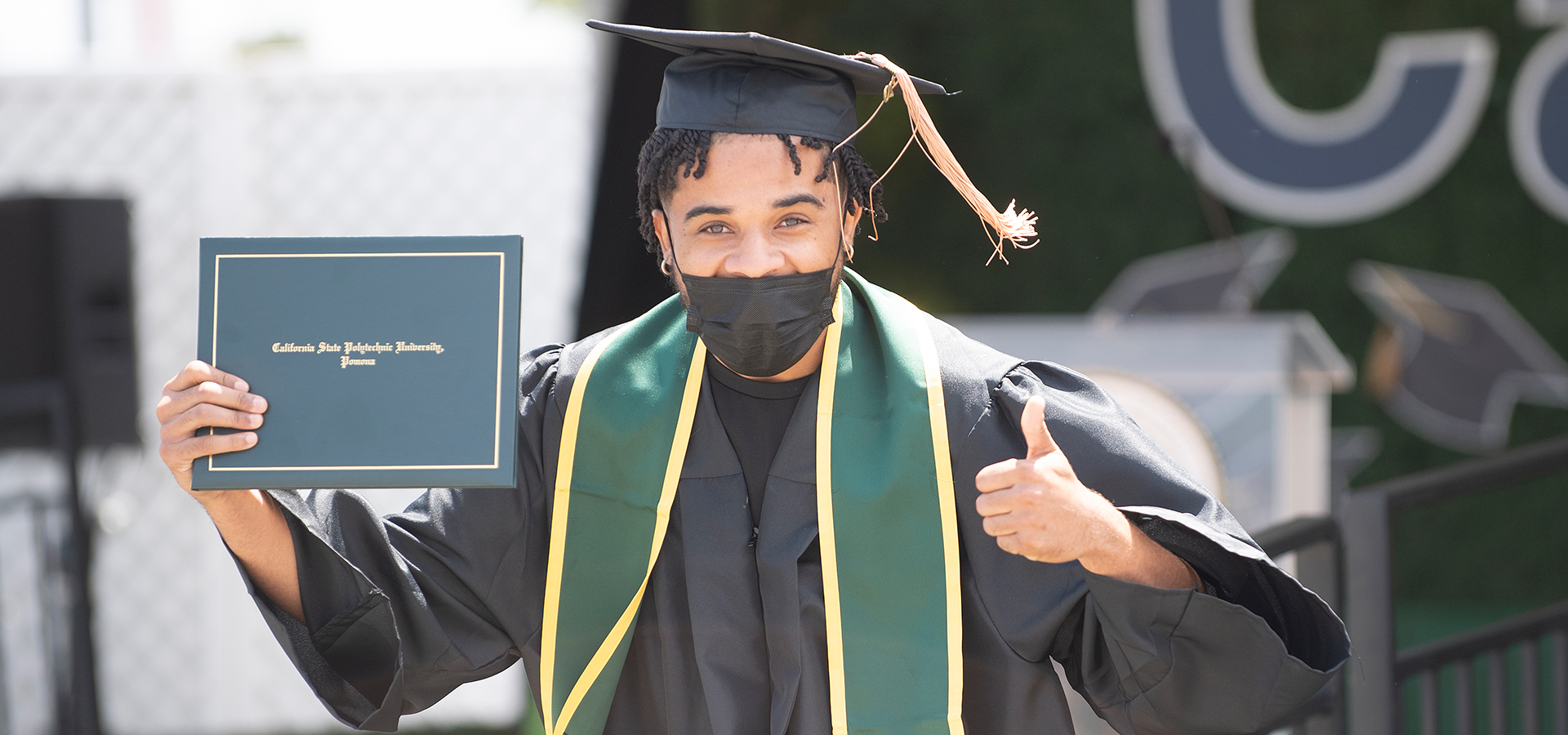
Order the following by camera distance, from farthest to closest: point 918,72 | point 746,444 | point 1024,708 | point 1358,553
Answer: point 918,72, point 1358,553, point 746,444, point 1024,708

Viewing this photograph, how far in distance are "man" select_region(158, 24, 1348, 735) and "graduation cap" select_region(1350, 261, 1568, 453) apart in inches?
132

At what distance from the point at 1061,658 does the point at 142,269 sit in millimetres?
5625

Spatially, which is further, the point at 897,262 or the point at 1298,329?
the point at 897,262

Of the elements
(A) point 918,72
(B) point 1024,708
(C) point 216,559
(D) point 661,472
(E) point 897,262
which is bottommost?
(C) point 216,559

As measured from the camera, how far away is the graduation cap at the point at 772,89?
5.91 ft

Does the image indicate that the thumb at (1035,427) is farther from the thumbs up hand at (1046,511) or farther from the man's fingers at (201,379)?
the man's fingers at (201,379)

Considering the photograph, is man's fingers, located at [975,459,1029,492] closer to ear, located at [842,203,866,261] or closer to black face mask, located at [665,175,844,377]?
black face mask, located at [665,175,844,377]

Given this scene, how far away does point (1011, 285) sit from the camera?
5.04m

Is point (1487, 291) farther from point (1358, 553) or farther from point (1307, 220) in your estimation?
point (1358, 553)

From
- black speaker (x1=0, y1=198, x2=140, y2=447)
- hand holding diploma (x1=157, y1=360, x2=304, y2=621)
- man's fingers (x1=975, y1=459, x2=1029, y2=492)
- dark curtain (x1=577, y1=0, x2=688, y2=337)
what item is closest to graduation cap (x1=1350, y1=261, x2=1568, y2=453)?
dark curtain (x1=577, y1=0, x2=688, y2=337)

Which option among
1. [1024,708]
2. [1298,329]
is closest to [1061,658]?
[1024,708]

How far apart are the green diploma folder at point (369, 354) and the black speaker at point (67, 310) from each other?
405 centimetres

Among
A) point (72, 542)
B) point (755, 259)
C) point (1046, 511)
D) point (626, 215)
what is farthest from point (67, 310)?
point (1046, 511)

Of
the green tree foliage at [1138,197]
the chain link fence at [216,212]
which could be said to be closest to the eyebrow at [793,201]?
the green tree foliage at [1138,197]
